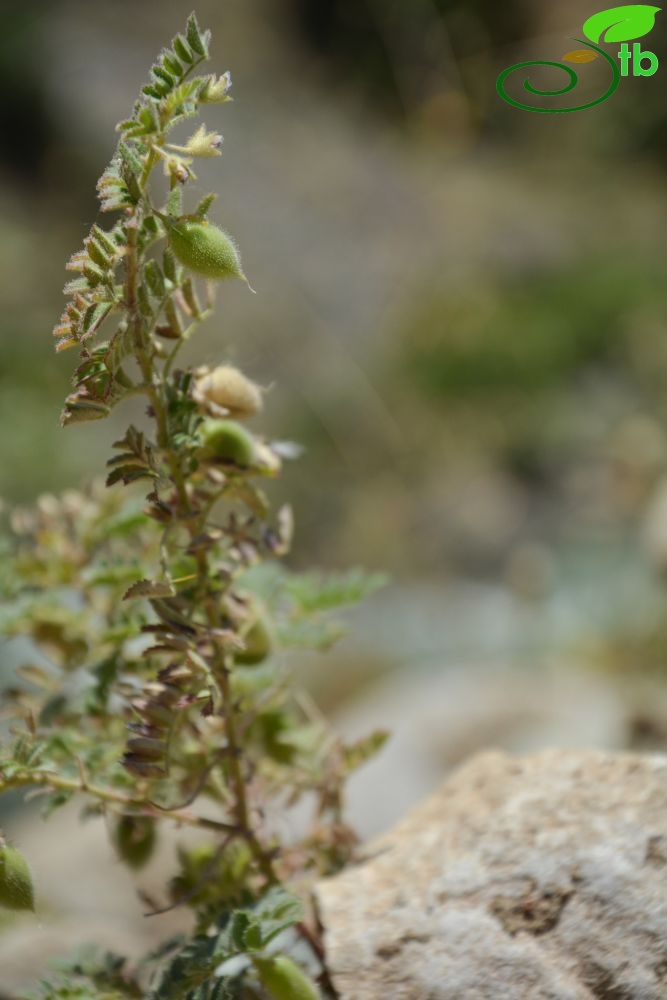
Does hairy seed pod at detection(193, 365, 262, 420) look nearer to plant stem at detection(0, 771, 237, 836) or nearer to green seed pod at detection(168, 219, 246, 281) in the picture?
green seed pod at detection(168, 219, 246, 281)

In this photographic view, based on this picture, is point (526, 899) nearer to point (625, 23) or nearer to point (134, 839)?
point (134, 839)

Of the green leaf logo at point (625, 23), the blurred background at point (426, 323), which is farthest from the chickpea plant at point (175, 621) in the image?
the blurred background at point (426, 323)

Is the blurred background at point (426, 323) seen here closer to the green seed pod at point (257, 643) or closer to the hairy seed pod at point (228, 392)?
the green seed pod at point (257, 643)

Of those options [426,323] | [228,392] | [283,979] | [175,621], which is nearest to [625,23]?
[228,392]

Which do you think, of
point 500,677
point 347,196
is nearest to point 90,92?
point 347,196

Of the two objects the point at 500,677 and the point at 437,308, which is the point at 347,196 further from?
the point at 500,677

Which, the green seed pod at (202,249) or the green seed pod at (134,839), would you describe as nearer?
the green seed pod at (202,249)
